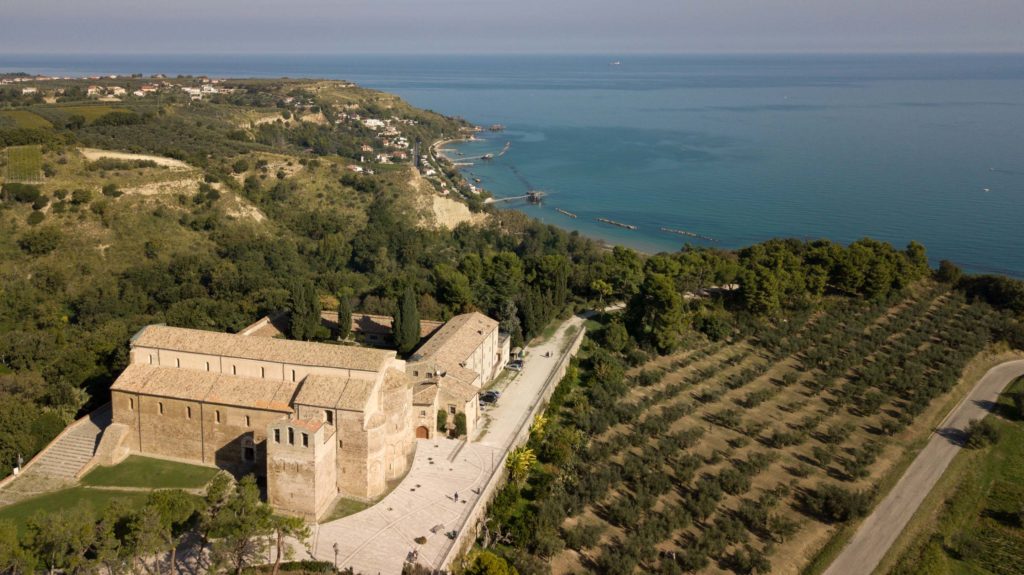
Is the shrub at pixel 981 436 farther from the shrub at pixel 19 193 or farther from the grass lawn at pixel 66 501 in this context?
the shrub at pixel 19 193

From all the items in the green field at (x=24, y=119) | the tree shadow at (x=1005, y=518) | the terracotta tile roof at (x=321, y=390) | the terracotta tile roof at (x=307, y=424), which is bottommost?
the tree shadow at (x=1005, y=518)

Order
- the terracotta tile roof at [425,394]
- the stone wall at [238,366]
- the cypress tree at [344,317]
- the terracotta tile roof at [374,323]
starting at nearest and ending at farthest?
the stone wall at [238,366] → the terracotta tile roof at [425,394] → the cypress tree at [344,317] → the terracotta tile roof at [374,323]

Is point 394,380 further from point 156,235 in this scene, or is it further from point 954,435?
point 156,235

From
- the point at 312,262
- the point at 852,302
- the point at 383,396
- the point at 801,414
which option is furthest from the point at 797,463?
the point at 312,262

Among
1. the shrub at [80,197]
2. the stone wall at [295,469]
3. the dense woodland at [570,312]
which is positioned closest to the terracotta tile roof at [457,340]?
the dense woodland at [570,312]

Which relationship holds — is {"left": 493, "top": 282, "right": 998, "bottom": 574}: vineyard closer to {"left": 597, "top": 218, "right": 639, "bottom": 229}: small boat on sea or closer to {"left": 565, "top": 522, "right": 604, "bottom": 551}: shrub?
{"left": 565, "top": 522, "right": 604, "bottom": 551}: shrub

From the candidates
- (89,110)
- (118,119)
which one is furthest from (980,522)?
(89,110)
